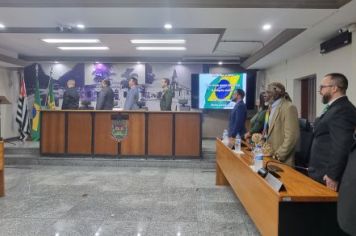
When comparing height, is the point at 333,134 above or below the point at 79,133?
above

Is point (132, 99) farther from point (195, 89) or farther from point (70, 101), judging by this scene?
point (195, 89)

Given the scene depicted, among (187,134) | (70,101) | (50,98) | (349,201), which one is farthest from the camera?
(50,98)

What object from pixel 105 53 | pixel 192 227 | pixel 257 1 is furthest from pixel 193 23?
pixel 105 53

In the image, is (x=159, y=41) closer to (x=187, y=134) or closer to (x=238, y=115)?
(x=187, y=134)

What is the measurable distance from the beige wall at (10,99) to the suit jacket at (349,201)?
9.12 metres

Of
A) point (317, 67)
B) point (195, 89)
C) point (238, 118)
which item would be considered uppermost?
point (317, 67)

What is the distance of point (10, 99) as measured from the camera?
364 inches

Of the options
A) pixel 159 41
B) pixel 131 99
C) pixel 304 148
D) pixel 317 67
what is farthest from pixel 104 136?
pixel 317 67

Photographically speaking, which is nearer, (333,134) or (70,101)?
(333,134)

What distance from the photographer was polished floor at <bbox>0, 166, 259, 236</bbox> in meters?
3.21

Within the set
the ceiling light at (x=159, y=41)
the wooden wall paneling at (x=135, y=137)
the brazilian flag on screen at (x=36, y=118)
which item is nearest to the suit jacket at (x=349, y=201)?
the wooden wall paneling at (x=135, y=137)

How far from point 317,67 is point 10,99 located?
327 inches

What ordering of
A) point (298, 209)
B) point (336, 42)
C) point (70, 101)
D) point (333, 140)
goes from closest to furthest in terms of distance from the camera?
point (298, 209) < point (333, 140) < point (336, 42) < point (70, 101)

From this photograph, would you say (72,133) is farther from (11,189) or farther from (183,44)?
(183,44)
